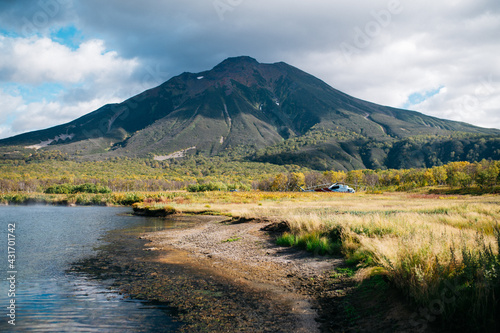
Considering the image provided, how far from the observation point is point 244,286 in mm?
9539

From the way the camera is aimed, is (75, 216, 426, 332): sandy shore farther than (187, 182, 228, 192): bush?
No

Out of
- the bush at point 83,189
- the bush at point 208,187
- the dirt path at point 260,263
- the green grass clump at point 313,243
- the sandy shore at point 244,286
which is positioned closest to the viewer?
the sandy shore at point 244,286

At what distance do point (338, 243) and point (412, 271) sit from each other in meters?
6.17

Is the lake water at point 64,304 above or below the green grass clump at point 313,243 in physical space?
below

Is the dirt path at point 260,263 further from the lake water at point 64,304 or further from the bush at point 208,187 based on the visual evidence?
the bush at point 208,187

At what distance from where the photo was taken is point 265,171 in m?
200

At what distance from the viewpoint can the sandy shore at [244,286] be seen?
669 centimetres

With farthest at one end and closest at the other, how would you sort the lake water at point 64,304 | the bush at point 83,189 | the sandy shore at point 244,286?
1. the bush at point 83,189
2. the lake water at point 64,304
3. the sandy shore at point 244,286

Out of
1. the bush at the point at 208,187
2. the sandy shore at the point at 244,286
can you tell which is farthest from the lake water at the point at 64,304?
the bush at the point at 208,187

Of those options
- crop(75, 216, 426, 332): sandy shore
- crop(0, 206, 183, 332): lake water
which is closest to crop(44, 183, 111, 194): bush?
crop(0, 206, 183, 332): lake water

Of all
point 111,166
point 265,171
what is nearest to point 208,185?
point 265,171

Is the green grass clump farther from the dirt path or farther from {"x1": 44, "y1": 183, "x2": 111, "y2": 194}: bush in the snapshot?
{"x1": 44, "y1": 183, "x2": 111, "y2": 194}: bush

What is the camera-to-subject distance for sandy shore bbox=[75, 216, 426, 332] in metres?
6.69

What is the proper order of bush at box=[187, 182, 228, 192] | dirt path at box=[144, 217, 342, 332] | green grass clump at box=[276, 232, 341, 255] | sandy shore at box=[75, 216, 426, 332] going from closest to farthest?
sandy shore at box=[75, 216, 426, 332], dirt path at box=[144, 217, 342, 332], green grass clump at box=[276, 232, 341, 255], bush at box=[187, 182, 228, 192]
